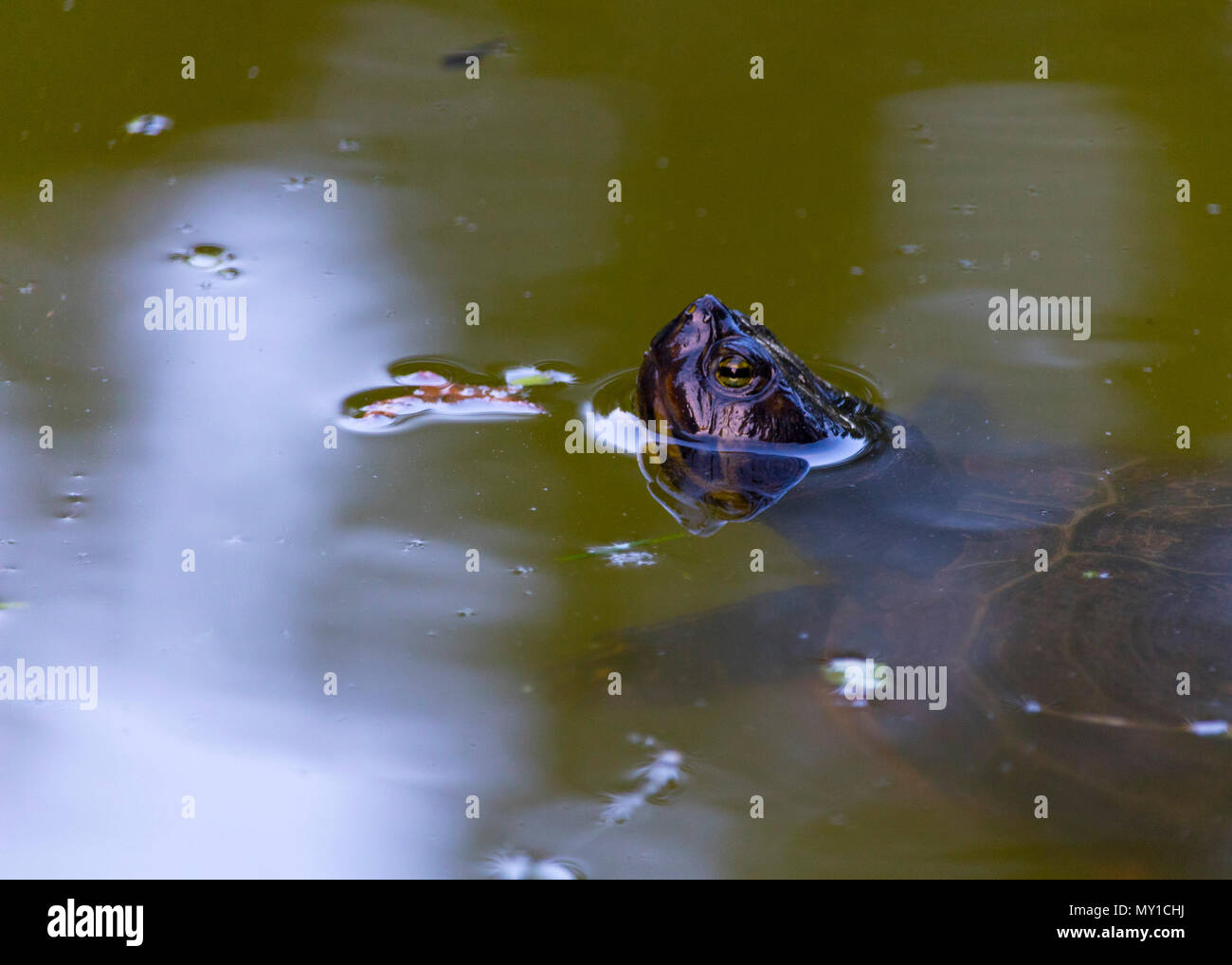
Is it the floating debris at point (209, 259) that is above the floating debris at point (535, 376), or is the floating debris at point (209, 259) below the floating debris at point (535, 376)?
above

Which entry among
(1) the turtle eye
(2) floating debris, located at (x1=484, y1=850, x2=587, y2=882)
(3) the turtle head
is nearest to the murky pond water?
(2) floating debris, located at (x1=484, y1=850, x2=587, y2=882)

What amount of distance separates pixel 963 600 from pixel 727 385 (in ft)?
3.05

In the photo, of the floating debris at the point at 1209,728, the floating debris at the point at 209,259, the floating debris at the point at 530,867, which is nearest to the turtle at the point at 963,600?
the floating debris at the point at 1209,728

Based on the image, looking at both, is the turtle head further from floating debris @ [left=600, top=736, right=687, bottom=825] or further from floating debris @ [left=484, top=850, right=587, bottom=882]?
floating debris @ [left=484, top=850, right=587, bottom=882]

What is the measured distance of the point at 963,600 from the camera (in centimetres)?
297

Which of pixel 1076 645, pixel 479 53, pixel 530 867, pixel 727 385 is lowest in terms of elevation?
pixel 530 867

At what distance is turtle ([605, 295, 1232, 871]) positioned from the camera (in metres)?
2.52

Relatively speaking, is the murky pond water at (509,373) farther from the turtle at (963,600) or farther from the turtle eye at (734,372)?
the turtle eye at (734,372)

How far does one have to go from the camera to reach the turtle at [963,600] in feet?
8.27

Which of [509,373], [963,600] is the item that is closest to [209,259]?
→ [509,373]

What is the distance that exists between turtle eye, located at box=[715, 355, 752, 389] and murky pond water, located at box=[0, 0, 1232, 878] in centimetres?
42

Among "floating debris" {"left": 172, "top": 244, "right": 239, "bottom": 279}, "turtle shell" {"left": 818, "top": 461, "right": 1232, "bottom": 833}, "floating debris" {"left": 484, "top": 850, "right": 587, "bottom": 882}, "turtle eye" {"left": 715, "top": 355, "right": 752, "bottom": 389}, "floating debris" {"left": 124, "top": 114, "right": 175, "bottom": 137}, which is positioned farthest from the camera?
"floating debris" {"left": 124, "top": 114, "right": 175, "bottom": 137}

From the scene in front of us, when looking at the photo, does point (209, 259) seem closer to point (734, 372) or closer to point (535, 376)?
point (535, 376)
